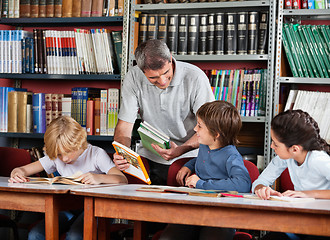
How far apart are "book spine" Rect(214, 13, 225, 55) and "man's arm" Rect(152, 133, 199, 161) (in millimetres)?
888

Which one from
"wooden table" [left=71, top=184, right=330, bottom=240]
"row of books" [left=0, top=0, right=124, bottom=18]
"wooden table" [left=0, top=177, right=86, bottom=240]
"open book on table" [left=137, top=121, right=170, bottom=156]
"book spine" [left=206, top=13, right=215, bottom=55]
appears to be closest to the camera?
"wooden table" [left=71, top=184, right=330, bottom=240]

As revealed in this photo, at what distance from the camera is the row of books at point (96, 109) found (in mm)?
3592

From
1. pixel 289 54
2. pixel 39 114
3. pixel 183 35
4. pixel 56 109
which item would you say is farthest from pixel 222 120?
pixel 39 114

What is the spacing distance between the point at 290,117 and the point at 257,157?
116 cm

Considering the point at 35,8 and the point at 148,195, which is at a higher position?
the point at 35,8

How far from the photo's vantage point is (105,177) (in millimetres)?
2402

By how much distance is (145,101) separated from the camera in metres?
2.92

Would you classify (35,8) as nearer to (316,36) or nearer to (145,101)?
(145,101)

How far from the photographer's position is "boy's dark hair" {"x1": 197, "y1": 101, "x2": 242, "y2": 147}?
239cm

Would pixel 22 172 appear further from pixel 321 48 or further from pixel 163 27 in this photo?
pixel 321 48

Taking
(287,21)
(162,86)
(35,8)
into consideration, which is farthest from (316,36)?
(35,8)

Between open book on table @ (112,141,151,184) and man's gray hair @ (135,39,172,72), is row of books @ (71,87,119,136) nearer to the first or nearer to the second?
man's gray hair @ (135,39,172,72)

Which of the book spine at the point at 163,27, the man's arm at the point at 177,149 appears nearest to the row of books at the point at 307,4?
the book spine at the point at 163,27

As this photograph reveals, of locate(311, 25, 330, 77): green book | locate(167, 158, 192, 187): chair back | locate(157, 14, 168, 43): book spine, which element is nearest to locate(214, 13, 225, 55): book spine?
locate(157, 14, 168, 43): book spine
